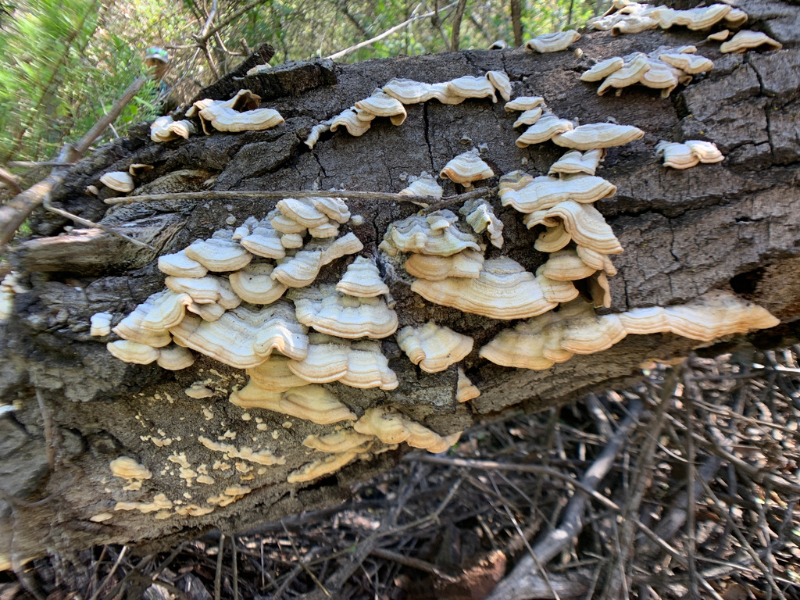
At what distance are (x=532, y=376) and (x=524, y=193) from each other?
35.9 inches

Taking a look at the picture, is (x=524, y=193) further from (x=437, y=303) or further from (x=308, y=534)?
(x=308, y=534)

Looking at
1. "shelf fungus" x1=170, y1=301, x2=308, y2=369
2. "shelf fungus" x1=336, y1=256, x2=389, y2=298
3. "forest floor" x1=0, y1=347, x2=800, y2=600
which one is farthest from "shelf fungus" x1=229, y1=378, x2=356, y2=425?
"forest floor" x1=0, y1=347, x2=800, y2=600

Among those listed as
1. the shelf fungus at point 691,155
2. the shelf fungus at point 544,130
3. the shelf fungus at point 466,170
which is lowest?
the shelf fungus at point 691,155

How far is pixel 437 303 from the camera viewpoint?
6.74 ft

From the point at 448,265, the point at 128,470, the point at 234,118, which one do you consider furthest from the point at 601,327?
the point at 128,470

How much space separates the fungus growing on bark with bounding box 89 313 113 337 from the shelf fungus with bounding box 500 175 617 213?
1709 mm

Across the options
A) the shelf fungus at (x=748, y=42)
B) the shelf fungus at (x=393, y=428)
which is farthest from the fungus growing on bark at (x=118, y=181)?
the shelf fungus at (x=748, y=42)

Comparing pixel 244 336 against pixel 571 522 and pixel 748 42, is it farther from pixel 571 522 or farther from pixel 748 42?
pixel 571 522

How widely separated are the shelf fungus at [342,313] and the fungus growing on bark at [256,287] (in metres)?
0.09

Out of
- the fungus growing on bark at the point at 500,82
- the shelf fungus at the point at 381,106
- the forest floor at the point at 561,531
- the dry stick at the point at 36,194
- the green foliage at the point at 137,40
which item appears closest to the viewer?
the green foliage at the point at 137,40

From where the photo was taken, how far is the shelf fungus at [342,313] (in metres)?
1.91

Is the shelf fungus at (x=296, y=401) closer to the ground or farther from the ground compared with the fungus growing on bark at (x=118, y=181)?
closer to the ground

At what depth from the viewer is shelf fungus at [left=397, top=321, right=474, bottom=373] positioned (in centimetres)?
205

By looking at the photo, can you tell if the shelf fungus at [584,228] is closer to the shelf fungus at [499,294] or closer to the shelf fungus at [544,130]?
the shelf fungus at [499,294]
